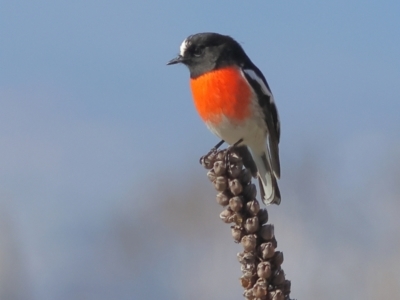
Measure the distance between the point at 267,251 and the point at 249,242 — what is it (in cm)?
6

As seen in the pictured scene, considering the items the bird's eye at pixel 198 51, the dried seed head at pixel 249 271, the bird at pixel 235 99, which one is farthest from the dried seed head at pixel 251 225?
the bird's eye at pixel 198 51

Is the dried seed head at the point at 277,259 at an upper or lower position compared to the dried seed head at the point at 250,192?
lower

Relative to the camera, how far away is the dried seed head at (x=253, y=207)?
191 centimetres

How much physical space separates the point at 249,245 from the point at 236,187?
240 millimetres

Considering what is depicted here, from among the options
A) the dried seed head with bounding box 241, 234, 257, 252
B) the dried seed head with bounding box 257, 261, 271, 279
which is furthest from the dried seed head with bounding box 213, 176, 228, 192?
the dried seed head with bounding box 257, 261, 271, 279

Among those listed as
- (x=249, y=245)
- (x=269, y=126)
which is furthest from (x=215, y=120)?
(x=249, y=245)

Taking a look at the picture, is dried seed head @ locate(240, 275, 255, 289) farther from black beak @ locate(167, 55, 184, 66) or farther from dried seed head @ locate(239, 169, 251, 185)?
black beak @ locate(167, 55, 184, 66)

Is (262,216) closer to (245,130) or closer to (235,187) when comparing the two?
(235,187)

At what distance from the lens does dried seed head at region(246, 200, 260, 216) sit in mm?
1913

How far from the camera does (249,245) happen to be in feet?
5.96

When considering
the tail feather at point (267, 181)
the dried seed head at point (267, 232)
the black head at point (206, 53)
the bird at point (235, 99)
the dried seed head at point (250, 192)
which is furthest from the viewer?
the tail feather at point (267, 181)

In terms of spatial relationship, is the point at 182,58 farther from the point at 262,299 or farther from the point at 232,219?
the point at 262,299

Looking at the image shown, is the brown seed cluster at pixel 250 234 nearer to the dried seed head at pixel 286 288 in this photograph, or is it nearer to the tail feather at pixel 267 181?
the dried seed head at pixel 286 288

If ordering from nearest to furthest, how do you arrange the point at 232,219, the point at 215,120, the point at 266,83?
the point at 232,219
the point at 215,120
the point at 266,83
